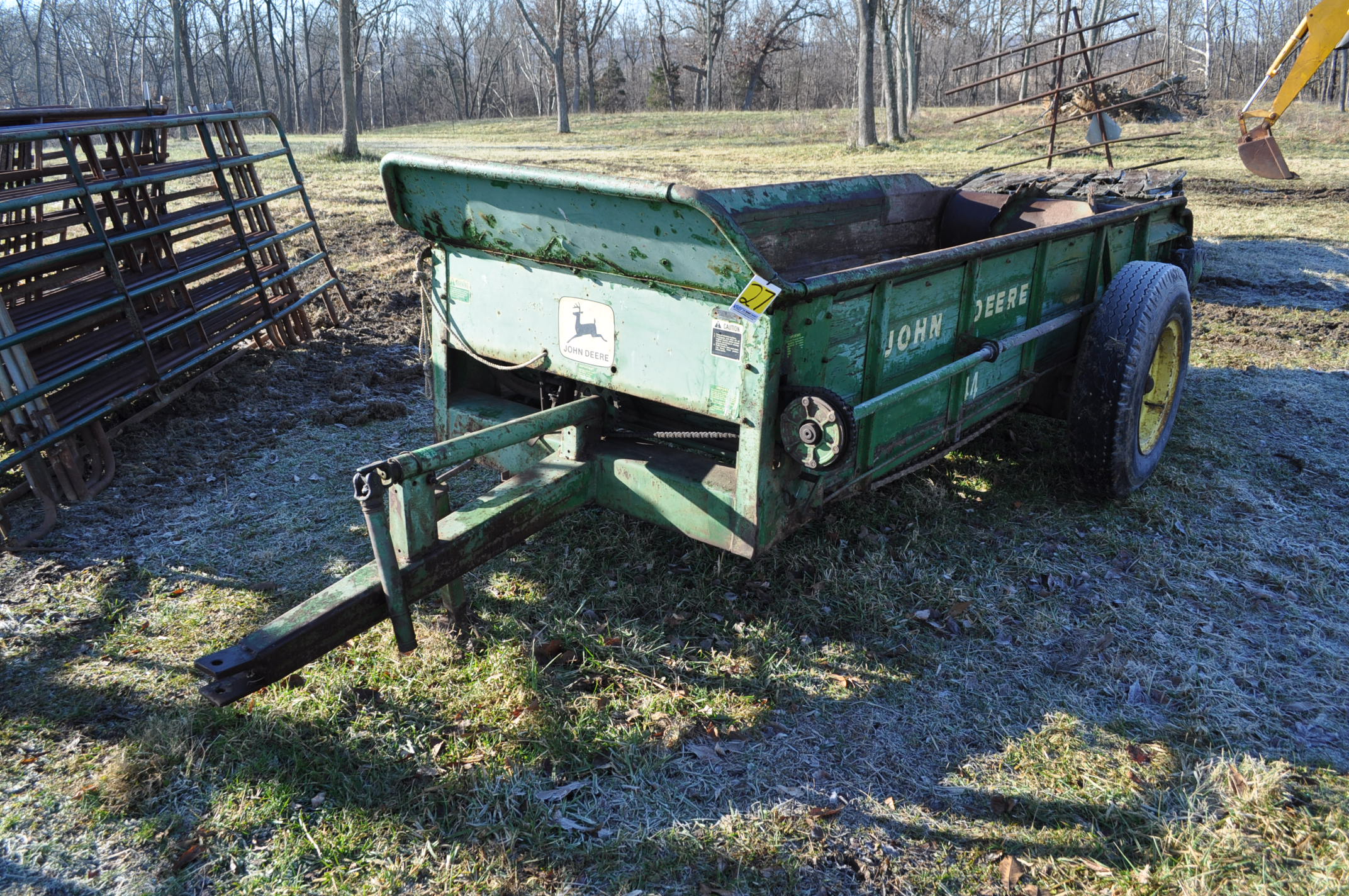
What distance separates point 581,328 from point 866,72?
2127 centimetres

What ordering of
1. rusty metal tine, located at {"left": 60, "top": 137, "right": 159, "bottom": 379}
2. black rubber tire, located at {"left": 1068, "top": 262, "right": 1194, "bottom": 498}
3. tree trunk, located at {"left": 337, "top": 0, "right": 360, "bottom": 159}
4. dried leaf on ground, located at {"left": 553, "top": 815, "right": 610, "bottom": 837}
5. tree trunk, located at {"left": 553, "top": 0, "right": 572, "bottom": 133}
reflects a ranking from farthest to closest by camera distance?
tree trunk, located at {"left": 553, "top": 0, "right": 572, "bottom": 133} < tree trunk, located at {"left": 337, "top": 0, "right": 360, "bottom": 159} < rusty metal tine, located at {"left": 60, "top": 137, "right": 159, "bottom": 379} < black rubber tire, located at {"left": 1068, "top": 262, "right": 1194, "bottom": 498} < dried leaf on ground, located at {"left": 553, "top": 815, "right": 610, "bottom": 837}

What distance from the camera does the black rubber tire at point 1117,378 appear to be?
420 centimetres

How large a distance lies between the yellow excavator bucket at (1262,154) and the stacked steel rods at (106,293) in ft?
34.2

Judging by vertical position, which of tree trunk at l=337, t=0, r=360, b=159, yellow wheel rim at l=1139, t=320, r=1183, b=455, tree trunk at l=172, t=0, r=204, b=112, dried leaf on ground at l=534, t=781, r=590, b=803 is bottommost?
dried leaf on ground at l=534, t=781, r=590, b=803

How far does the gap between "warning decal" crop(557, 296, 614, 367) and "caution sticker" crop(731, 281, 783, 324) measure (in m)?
0.60

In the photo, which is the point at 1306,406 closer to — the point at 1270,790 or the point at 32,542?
the point at 1270,790

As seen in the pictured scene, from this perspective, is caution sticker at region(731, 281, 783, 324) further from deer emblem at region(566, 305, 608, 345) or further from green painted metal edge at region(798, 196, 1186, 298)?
deer emblem at region(566, 305, 608, 345)

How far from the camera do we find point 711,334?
Answer: 9.84ft

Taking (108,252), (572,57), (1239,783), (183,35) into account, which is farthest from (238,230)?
(572,57)

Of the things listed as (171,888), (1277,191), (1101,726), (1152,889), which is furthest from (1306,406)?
(1277,191)

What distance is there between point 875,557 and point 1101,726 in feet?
3.92

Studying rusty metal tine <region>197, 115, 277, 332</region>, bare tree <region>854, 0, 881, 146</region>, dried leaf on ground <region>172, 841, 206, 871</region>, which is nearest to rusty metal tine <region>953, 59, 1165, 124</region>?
rusty metal tine <region>197, 115, 277, 332</region>

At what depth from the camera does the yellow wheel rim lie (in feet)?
15.9

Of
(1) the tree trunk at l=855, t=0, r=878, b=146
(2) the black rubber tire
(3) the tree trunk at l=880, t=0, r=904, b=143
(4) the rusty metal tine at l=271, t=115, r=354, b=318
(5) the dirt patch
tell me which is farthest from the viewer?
(3) the tree trunk at l=880, t=0, r=904, b=143
